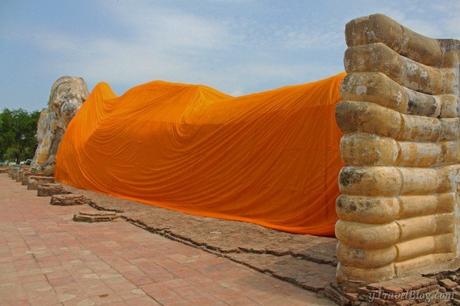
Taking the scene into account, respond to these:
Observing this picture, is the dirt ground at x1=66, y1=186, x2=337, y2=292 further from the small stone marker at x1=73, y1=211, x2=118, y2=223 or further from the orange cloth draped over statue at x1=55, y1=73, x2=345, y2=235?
the orange cloth draped over statue at x1=55, y1=73, x2=345, y2=235

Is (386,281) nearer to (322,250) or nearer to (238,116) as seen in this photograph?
(322,250)

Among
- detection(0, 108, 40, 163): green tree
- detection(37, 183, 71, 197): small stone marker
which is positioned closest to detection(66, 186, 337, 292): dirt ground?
detection(37, 183, 71, 197): small stone marker

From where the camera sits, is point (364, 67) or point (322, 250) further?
point (322, 250)

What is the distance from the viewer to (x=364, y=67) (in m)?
4.21

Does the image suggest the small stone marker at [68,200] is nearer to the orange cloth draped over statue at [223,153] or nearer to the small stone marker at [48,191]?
the orange cloth draped over statue at [223,153]

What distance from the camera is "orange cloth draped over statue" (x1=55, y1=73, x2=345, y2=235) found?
7598mm

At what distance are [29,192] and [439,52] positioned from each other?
526 inches

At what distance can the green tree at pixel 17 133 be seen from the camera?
124ft

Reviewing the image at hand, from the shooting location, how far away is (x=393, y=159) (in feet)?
13.8

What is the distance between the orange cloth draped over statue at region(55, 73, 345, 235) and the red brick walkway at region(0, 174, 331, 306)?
2.31 metres

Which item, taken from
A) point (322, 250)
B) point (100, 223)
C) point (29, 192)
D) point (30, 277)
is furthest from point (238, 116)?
point (29, 192)

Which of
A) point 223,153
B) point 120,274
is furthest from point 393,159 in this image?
point 223,153

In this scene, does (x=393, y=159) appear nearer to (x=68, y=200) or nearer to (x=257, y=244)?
(x=257, y=244)

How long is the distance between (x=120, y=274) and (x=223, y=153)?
4.98 meters
